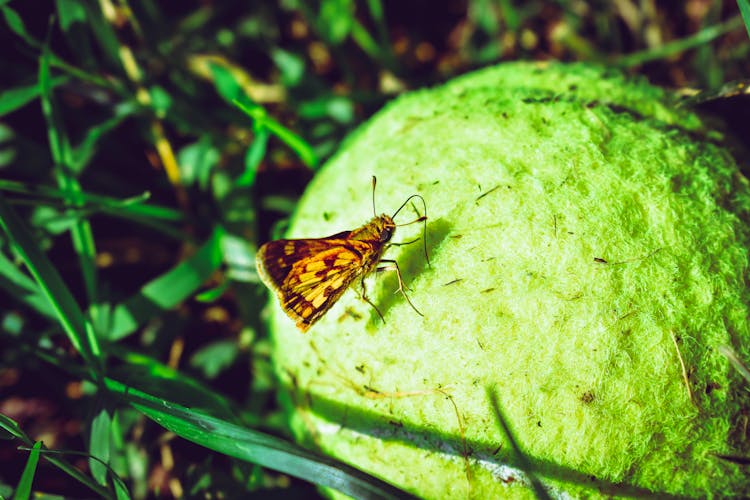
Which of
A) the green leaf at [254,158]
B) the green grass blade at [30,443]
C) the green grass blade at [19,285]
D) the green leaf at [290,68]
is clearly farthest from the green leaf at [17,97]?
the green grass blade at [30,443]

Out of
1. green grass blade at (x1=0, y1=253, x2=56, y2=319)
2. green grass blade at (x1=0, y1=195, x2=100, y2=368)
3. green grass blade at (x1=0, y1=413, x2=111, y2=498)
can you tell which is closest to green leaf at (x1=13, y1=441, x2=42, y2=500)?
green grass blade at (x1=0, y1=413, x2=111, y2=498)

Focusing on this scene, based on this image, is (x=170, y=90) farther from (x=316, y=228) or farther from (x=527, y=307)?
(x=527, y=307)

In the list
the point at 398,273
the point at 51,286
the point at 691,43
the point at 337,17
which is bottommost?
the point at 398,273

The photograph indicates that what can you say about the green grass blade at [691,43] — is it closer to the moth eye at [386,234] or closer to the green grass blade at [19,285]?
the moth eye at [386,234]

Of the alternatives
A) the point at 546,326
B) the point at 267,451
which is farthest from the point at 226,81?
the point at 546,326

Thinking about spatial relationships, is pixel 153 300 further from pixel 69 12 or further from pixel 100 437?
pixel 69 12

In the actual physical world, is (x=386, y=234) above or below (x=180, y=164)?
below

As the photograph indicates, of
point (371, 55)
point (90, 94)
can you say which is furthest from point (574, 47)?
point (90, 94)
